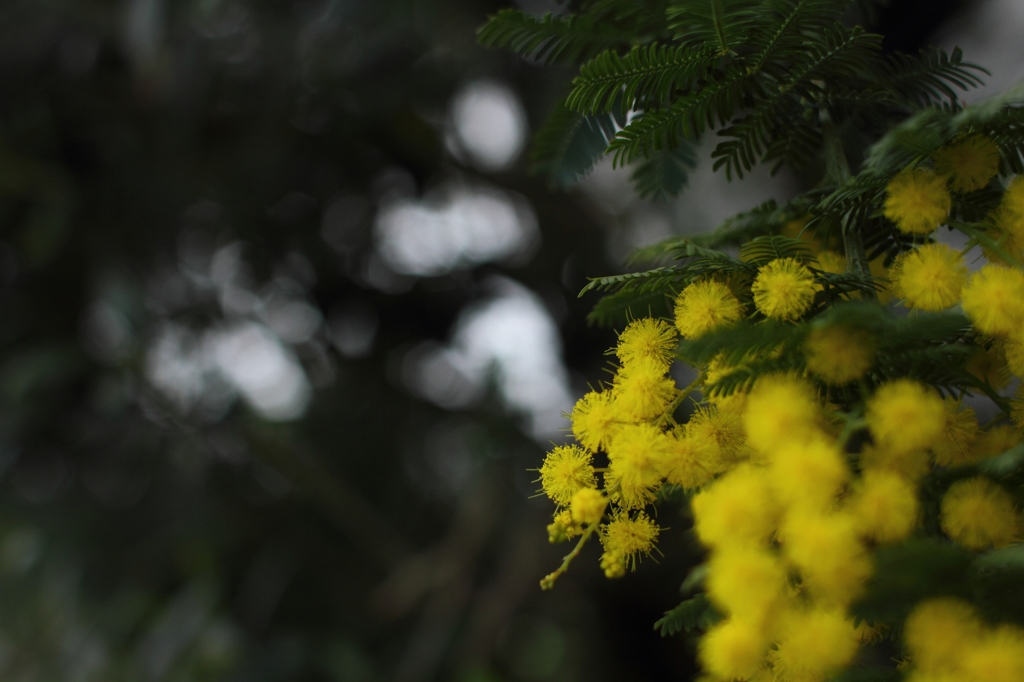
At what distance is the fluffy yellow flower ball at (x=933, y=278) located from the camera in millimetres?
389

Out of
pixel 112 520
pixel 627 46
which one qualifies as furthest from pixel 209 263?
pixel 627 46

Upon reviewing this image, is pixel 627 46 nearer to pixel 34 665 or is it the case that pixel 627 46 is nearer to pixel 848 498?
pixel 848 498

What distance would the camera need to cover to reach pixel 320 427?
1739 mm

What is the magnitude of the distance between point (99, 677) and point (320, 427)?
0.74 m

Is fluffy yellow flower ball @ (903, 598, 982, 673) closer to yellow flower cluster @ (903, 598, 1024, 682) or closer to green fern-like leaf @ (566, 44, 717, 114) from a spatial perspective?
yellow flower cluster @ (903, 598, 1024, 682)

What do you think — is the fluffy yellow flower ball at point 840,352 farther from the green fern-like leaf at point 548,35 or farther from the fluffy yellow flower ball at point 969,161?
the green fern-like leaf at point 548,35

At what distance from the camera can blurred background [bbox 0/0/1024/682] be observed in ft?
4.83

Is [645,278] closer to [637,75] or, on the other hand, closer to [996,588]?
[637,75]

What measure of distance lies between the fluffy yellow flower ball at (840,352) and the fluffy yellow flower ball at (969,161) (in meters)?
0.13

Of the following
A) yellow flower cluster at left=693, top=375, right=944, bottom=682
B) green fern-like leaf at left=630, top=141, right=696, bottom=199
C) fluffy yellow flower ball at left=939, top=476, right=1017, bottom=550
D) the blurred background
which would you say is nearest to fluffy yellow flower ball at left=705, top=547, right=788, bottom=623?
yellow flower cluster at left=693, top=375, right=944, bottom=682

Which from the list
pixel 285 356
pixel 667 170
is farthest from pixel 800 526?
pixel 285 356

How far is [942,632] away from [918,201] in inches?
9.1

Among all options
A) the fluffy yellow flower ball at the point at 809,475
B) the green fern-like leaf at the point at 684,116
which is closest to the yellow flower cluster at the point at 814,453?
the fluffy yellow flower ball at the point at 809,475

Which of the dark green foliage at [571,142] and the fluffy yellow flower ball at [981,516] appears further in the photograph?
the dark green foliage at [571,142]
